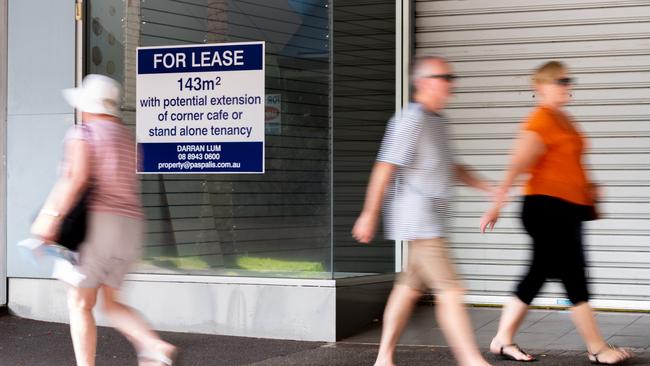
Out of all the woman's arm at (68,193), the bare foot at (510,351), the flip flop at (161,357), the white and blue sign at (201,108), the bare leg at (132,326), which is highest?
the white and blue sign at (201,108)

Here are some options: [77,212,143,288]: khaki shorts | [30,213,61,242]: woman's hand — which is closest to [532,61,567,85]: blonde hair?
[77,212,143,288]: khaki shorts

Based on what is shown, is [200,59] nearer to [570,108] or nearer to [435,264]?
[570,108]

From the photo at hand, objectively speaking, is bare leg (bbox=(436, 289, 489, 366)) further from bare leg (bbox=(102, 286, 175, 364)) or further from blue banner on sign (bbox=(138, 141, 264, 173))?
blue banner on sign (bbox=(138, 141, 264, 173))

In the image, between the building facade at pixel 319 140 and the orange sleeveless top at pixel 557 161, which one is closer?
the orange sleeveless top at pixel 557 161

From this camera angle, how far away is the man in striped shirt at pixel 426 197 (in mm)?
5766

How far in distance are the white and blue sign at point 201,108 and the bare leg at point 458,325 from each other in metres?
3.05

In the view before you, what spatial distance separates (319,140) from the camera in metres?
8.46

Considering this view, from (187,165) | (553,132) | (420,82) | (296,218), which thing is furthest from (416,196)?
(187,165)

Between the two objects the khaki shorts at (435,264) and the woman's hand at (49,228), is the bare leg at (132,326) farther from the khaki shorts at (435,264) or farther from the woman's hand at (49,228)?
the khaki shorts at (435,264)

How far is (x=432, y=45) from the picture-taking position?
9.66 m

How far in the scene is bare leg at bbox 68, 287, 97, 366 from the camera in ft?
19.1

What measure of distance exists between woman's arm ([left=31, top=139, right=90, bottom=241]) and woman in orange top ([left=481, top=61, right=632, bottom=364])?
7.90 ft

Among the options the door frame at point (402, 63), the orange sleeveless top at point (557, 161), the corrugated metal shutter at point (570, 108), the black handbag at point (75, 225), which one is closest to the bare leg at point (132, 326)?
the black handbag at point (75, 225)

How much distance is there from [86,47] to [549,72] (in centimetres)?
439
